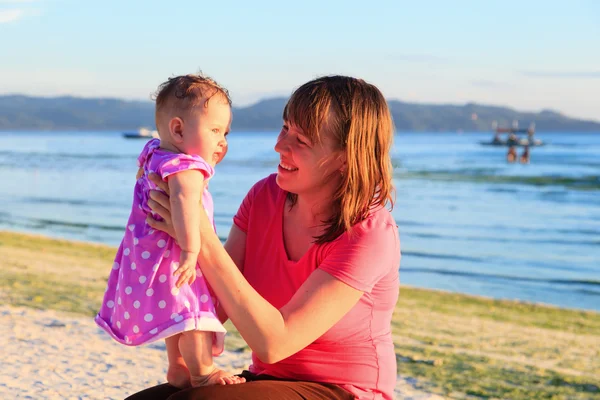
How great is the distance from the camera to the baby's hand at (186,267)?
2287mm

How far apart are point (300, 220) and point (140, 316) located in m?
0.60

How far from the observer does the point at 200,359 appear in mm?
2430

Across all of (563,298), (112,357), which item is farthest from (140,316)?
(563,298)

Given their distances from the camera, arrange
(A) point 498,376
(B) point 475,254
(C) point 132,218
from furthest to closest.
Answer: (B) point 475,254, (A) point 498,376, (C) point 132,218

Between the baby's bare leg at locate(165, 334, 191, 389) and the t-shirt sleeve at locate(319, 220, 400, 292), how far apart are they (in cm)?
55

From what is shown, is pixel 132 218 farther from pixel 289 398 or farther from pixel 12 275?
pixel 12 275

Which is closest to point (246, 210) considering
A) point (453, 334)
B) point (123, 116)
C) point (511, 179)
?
point (453, 334)

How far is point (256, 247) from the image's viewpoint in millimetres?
2678

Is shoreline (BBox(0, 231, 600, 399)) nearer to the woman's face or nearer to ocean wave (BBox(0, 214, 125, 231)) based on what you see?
the woman's face

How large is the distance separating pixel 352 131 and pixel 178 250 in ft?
2.10

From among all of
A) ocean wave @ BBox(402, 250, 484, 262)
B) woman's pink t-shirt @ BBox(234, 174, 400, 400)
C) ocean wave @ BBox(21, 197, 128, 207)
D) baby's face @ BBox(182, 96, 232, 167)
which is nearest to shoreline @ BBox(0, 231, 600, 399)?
woman's pink t-shirt @ BBox(234, 174, 400, 400)

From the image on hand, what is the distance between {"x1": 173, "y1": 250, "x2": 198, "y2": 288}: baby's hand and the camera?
90.0 inches

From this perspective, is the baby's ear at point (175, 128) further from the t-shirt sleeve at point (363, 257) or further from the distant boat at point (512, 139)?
the distant boat at point (512, 139)

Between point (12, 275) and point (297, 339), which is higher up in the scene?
point (297, 339)
